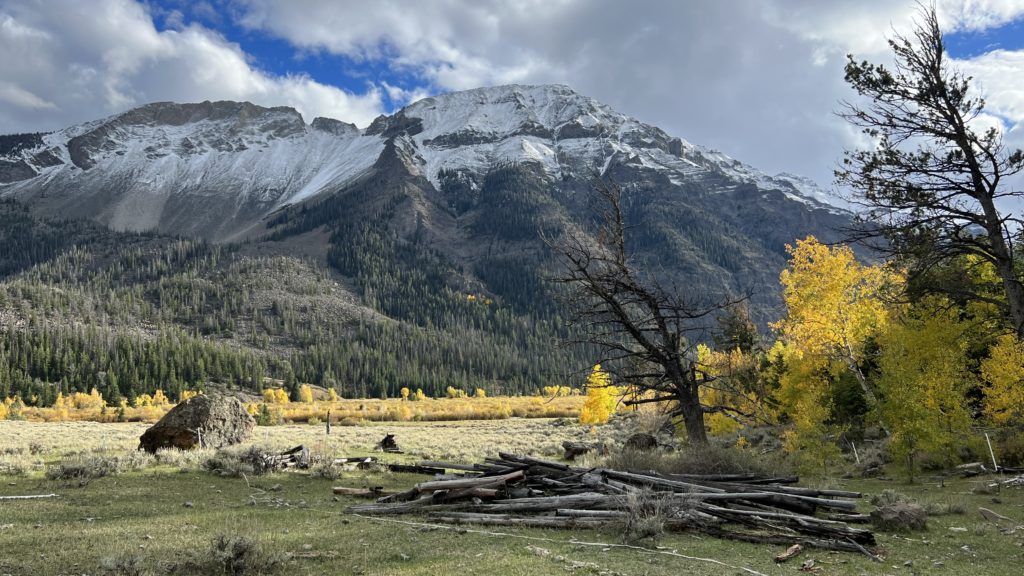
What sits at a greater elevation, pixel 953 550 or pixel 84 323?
pixel 84 323

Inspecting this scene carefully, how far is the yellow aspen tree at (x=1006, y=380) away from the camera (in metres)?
19.9

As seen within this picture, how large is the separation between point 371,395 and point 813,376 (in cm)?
13278

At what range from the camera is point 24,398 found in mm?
110000

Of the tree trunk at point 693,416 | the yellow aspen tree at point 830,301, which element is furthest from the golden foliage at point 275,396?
the tree trunk at point 693,416

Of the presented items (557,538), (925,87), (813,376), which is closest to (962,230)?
(925,87)

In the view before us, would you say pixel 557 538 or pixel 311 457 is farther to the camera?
pixel 311 457

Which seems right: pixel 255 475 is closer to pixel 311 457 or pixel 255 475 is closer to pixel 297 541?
pixel 311 457

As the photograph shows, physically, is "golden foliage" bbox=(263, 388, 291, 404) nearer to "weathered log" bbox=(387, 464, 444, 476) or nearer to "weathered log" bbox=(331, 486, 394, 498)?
"weathered log" bbox=(387, 464, 444, 476)

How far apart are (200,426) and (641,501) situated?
61.6 feet

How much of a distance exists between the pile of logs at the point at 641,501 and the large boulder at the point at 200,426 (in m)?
12.5

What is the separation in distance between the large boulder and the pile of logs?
1246cm

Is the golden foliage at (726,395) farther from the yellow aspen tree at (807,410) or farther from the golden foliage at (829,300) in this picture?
the golden foliage at (829,300)

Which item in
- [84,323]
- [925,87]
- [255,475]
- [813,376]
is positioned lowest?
[255,475]

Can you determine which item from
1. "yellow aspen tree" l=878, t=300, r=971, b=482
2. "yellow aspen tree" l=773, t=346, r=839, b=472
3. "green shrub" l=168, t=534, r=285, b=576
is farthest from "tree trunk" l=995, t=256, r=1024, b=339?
"green shrub" l=168, t=534, r=285, b=576
